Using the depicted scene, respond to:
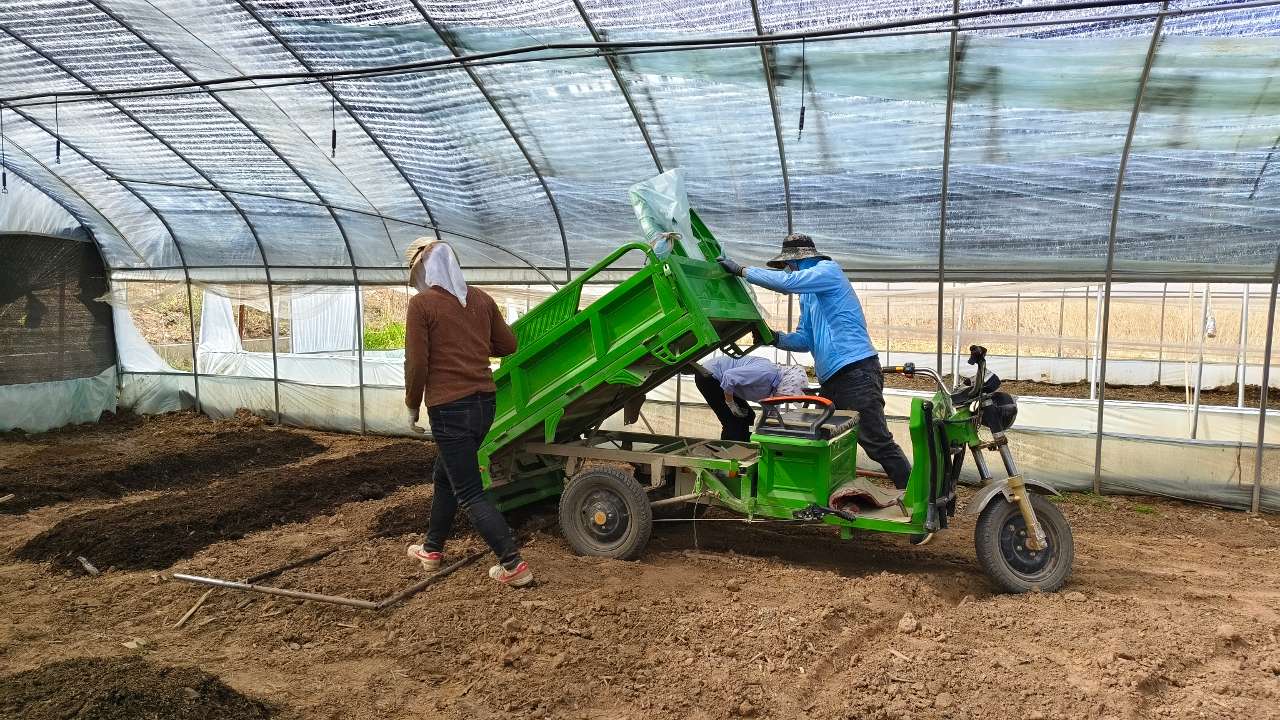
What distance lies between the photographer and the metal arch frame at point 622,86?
6766mm

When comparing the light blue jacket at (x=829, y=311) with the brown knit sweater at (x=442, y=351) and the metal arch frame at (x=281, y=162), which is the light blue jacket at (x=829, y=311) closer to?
the brown knit sweater at (x=442, y=351)

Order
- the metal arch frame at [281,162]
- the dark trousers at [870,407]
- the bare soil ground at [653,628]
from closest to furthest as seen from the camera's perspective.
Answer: the bare soil ground at [653,628] < the dark trousers at [870,407] < the metal arch frame at [281,162]

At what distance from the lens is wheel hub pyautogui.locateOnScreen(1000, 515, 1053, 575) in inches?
177

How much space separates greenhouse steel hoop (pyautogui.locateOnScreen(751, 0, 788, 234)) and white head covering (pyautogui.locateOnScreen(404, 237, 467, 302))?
309cm

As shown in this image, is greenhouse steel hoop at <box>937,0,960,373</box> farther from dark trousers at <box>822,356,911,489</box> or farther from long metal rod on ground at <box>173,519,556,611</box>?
long metal rod on ground at <box>173,519,556,611</box>

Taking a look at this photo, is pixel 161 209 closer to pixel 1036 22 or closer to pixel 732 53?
pixel 732 53

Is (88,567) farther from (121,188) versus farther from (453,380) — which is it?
(121,188)

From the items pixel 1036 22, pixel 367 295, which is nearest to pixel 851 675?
pixel 1036 22

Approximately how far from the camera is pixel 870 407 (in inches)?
203

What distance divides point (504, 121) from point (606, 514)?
4.35 m

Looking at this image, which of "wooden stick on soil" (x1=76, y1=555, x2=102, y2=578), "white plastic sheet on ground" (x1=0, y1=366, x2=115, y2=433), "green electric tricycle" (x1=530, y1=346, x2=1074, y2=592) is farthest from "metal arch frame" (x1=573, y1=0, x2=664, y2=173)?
"white plastic sheet on ground" (x1=0, y1=366, x2=115, y2=433)

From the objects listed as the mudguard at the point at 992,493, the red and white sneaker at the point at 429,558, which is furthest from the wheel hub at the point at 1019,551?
the red and white sneaker at the point at 429,558

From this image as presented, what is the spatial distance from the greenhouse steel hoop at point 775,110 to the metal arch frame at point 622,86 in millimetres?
1141

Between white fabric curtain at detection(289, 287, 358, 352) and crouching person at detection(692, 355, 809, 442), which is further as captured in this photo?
white fabric curtain at detection(289, 287, 358, 352)
